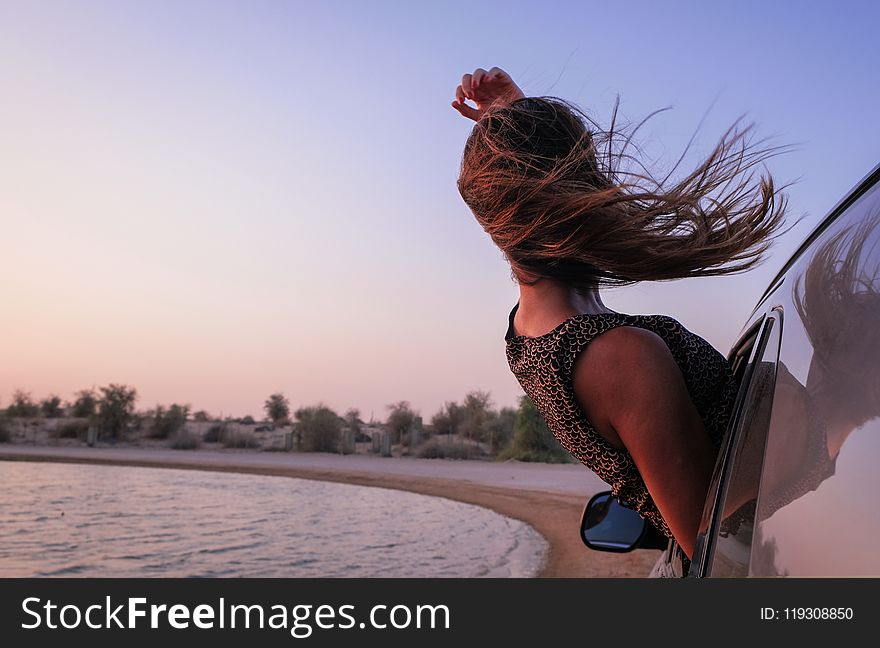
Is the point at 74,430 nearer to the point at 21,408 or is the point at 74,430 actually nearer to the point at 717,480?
the point at 21,408

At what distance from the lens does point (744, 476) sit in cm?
100

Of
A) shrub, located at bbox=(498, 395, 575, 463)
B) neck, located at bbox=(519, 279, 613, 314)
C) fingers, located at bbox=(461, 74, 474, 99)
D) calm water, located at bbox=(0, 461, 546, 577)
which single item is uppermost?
fingers, located at bbox=(461, 74, 474, 99)

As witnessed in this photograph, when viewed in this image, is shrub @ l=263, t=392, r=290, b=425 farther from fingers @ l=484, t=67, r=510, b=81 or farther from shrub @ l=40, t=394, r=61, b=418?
fingers @ l=484, t=67, r=510, b=81

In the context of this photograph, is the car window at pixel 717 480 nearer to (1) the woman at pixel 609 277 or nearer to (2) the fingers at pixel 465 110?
(1) the woman at pixel 609 277

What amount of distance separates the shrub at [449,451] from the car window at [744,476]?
2990 cm

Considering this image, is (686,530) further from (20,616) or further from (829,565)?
(20,616)

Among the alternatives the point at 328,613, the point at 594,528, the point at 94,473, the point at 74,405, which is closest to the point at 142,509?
the point at 94,473

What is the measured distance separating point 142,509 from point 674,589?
17.5 m

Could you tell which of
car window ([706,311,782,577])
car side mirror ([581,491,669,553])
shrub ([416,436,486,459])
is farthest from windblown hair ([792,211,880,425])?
shrub ([416,436,486,459])

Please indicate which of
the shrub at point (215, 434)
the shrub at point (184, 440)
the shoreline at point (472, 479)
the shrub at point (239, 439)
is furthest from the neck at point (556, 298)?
the shrub at point (215, 434)

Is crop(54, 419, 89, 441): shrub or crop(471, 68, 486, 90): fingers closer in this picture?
crop(471, 68, 486, 90): fingers

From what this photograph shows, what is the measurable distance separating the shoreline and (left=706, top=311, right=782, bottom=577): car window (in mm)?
6976

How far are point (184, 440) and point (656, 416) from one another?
38376mm

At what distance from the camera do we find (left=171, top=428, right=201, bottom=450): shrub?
36.7 meters
